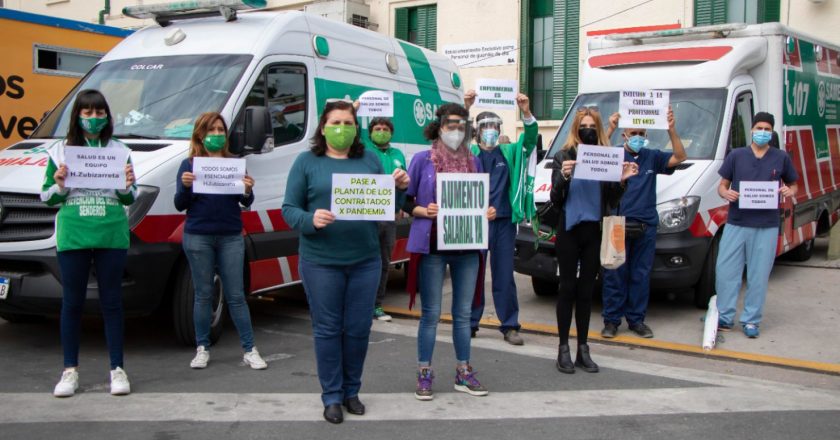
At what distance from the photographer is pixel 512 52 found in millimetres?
17391

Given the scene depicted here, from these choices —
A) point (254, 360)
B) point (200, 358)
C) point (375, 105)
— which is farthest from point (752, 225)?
point (200, 358)

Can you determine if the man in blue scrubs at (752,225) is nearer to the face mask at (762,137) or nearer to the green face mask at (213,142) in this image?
the face mask at (762,137)

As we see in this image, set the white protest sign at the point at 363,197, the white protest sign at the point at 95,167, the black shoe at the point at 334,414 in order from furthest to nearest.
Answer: the white protest sign at the point at 95,167 < the black shoe at the point at 334,414 < the white protest sign at the point at 363,197

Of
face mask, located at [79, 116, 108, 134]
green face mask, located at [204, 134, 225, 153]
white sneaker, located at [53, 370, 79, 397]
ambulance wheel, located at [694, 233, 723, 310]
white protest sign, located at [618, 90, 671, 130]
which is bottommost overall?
white sneaker, located at [53, 370, 79, 397]

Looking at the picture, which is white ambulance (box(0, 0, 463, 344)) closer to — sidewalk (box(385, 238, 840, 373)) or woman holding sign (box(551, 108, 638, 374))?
sidewalk (box(385, 238, 840, 373))

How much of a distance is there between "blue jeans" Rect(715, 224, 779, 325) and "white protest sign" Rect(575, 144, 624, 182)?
193 cm

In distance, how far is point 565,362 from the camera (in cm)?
639

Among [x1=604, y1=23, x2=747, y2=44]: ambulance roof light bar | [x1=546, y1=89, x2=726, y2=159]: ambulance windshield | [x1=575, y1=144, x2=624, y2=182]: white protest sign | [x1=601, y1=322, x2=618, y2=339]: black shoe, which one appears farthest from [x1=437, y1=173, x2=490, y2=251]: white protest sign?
[x1=604, y1=23, x2=747, y2=44]: ambulance roof light bar

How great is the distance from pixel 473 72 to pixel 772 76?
30.1 ft

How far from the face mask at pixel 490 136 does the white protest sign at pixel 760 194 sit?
2.24m

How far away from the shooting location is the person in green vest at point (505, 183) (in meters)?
6.80

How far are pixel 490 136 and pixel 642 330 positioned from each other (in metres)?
2.36

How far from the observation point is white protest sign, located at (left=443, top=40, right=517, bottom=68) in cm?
1744

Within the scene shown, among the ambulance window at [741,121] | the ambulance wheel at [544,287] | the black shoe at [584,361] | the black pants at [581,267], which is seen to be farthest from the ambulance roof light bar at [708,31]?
the black shoe at [584,361]
